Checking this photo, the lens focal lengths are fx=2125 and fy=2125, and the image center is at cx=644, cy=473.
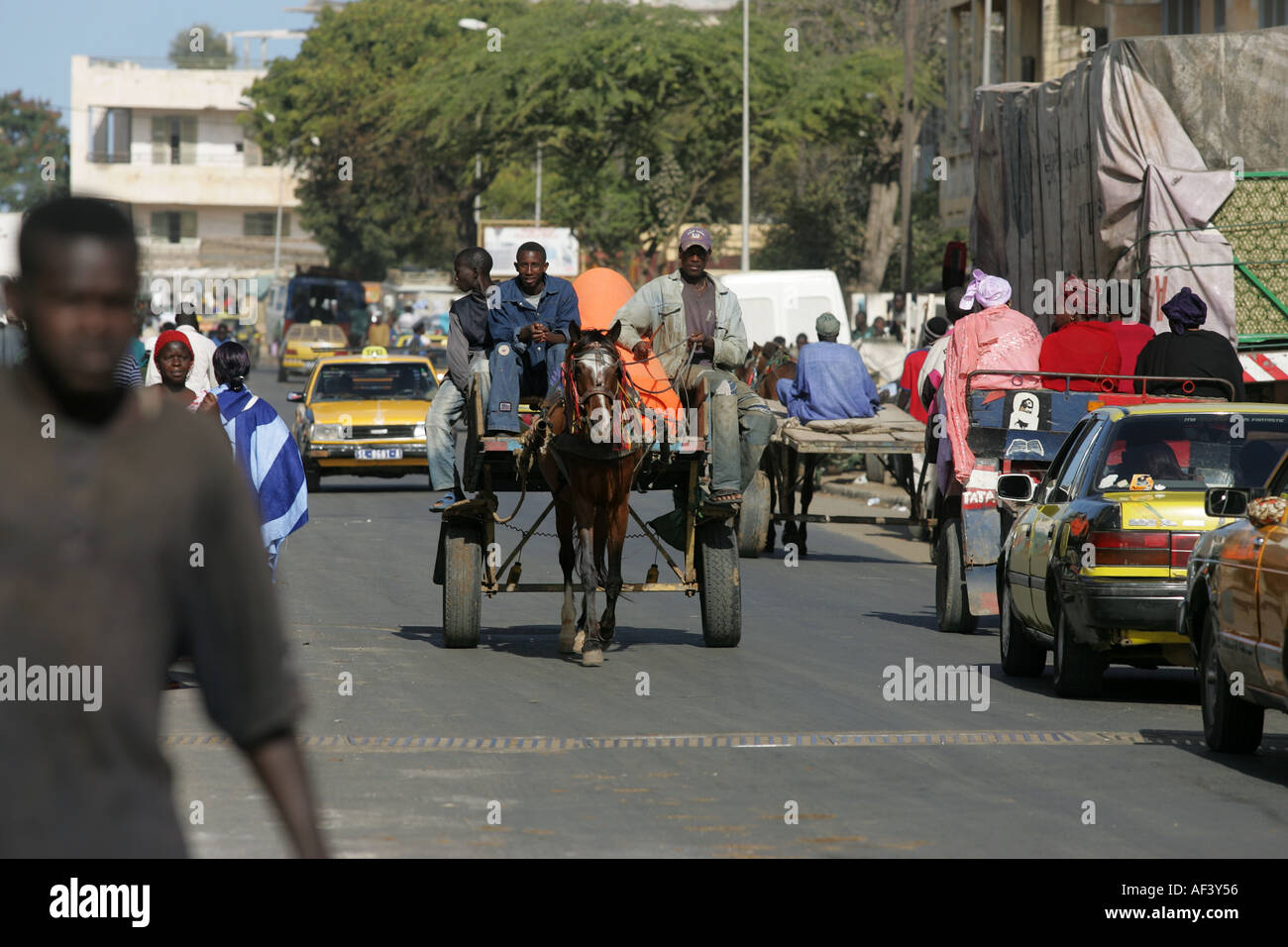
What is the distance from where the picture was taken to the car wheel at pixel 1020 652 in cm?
A: 1261

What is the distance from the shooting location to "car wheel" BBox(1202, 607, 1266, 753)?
953 cm

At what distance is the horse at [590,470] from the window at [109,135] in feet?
372

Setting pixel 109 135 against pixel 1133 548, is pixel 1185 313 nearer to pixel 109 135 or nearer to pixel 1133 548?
pixel 1133 548

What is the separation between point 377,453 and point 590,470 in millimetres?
16939

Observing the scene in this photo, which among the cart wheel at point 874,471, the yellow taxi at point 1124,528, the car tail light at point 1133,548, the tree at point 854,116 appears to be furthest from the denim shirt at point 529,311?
the tree at point 854,116

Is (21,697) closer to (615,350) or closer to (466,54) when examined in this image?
(615,350)

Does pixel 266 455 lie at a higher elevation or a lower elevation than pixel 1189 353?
lower

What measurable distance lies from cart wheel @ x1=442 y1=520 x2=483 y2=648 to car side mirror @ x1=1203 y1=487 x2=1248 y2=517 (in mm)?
5427

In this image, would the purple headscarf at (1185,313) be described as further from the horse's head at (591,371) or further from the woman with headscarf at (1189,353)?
the horse's head at (591,371)

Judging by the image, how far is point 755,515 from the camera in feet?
66.5

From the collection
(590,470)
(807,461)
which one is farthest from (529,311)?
(807,461)

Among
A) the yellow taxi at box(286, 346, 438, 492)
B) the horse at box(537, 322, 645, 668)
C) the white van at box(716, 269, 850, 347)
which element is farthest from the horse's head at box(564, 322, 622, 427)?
the white van at box(716, 269, 850, 347)

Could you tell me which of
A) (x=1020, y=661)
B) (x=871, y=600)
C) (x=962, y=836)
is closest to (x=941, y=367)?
(x=871, y=600)

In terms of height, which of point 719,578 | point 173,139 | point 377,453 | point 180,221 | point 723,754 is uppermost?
point 173,139
